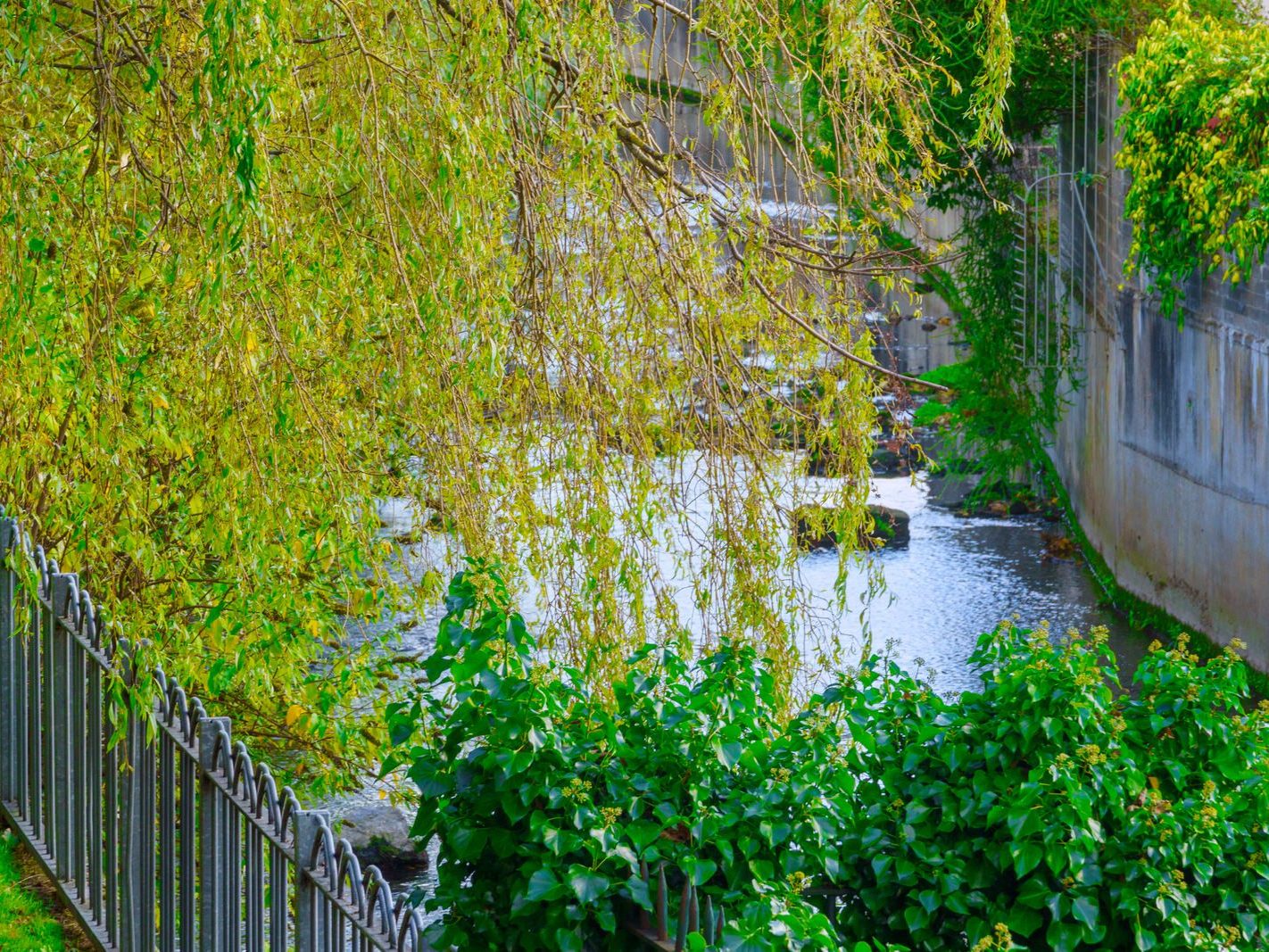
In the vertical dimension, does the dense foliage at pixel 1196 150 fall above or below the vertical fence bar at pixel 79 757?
above

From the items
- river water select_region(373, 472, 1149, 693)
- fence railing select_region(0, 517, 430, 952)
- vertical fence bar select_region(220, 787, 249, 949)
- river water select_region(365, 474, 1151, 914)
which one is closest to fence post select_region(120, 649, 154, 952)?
fence railing select_region(0, 517, 430, 952)

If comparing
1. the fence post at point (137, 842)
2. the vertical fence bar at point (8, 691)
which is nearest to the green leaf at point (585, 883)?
the fence post at point (137, 842)

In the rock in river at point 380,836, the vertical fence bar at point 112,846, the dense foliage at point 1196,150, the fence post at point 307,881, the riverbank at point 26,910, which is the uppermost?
the dense foliage at point 1196,150

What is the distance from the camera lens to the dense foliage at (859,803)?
2932mm

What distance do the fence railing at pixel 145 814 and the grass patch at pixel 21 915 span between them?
90mm

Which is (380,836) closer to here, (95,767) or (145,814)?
(95,767)

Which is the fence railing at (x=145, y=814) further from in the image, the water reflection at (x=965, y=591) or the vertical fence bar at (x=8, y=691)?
the water reflection at (x=965, y=591)

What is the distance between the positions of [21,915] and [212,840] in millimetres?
1348

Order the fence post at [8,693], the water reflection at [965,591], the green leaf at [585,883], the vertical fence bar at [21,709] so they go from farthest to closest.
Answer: the water reflection at [965,591]
the fence post at [8,693]
the vertical fence bar at [21,709]
the green leaf at [585,883]

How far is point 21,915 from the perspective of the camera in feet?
15.9

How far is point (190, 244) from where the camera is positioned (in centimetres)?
434

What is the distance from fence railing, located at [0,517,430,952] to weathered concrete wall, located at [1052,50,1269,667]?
8.69 meters

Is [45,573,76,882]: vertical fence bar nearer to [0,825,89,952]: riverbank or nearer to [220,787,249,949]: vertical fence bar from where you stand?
[0,825,89,952]: riverbank

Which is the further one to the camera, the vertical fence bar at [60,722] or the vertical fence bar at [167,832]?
the vertical fence bar at [60,722]
